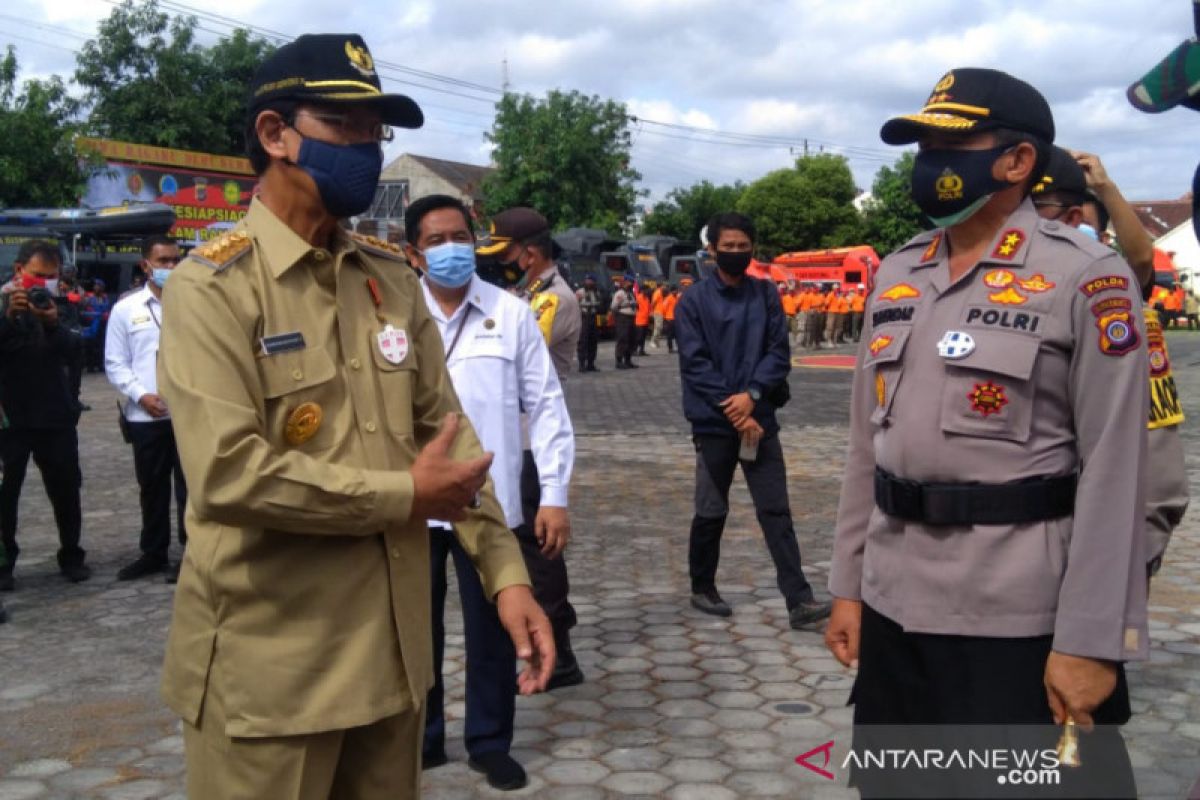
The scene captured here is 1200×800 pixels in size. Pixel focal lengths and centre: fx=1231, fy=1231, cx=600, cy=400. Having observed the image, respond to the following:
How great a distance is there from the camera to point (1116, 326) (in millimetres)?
2605

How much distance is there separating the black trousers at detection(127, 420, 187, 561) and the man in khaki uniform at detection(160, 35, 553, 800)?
573 cm

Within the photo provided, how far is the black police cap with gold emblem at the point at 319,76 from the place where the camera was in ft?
8.04

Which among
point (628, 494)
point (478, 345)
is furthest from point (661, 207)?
point (478, 345)

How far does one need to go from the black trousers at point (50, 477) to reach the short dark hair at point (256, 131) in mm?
5887

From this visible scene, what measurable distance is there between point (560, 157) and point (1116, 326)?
49.7 m

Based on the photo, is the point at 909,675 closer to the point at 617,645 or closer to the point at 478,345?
the point at 478,345

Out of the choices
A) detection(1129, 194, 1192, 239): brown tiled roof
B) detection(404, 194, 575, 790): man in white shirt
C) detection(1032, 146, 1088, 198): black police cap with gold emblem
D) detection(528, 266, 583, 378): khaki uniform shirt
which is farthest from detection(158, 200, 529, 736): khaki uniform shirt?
detection(1129, 194, 1192, 239): brown tiled roof

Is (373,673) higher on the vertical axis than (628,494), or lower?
higher

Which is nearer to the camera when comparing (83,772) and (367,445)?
(367,445)

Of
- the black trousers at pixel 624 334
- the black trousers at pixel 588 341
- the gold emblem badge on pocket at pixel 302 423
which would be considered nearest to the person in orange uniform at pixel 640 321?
the black trousers at pixel 624 334

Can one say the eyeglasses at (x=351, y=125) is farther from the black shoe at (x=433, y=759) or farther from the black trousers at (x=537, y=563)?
the black trousers at (x=537, y=563)

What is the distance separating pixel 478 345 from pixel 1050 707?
8.32ft

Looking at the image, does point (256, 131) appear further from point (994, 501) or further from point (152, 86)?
point (152, 86)

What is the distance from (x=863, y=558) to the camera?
3150 millimetres
